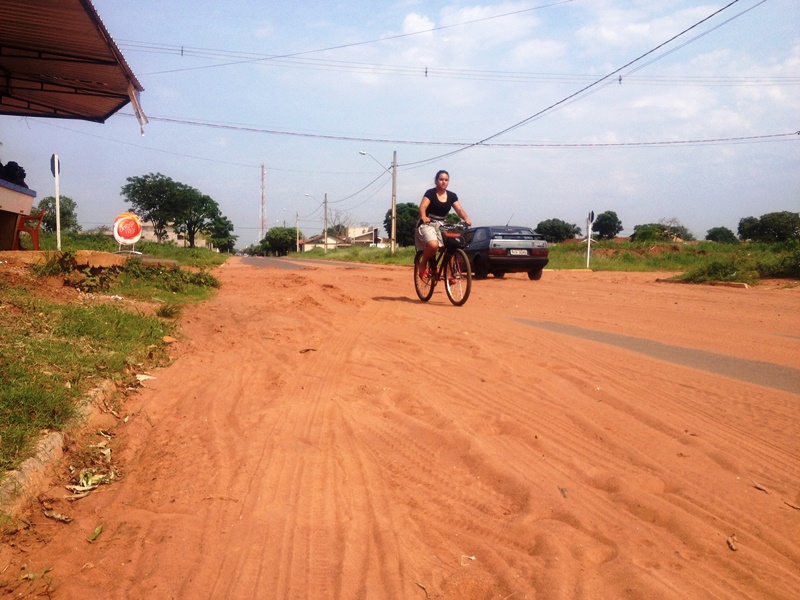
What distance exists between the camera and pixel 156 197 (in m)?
55.9

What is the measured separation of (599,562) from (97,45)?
9489 millimetres

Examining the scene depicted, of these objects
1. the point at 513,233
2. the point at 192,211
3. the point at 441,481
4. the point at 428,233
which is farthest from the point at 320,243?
the point at 441,481

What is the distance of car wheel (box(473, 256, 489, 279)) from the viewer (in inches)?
643

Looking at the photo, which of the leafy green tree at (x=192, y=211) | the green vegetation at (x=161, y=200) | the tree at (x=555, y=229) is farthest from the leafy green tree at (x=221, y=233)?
the tree at (x=555, y=229)

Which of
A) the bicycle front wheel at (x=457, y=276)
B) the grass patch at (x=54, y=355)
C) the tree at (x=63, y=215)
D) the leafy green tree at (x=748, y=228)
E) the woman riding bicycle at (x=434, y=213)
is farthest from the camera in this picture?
the leafy green tree at (x=748, y=228)

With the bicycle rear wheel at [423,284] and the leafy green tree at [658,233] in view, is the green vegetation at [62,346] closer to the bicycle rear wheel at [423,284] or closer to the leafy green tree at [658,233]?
the bicycle rear wheel at [423,284]

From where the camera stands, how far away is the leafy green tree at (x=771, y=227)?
4901cm

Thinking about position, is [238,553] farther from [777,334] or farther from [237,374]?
[777,334]

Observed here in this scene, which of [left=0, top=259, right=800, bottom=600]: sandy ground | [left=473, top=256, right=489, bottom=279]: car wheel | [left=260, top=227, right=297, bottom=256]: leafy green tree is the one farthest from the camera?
[left=260, top=227, right=297, bottom=256]: leafy green tree

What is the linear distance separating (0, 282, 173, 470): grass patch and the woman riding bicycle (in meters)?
3.82

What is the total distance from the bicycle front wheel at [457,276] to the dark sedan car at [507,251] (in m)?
6.90

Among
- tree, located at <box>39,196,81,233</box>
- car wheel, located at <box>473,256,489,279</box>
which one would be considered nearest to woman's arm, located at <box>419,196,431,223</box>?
car wheel, located at <box>473,256,489,279</box>

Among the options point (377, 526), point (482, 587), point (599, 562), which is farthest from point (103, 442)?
point (599, 562)

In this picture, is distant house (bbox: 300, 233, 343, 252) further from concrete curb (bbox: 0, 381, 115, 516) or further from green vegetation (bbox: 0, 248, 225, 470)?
concrete curb (bbox: 0, 381, 115, 516)
